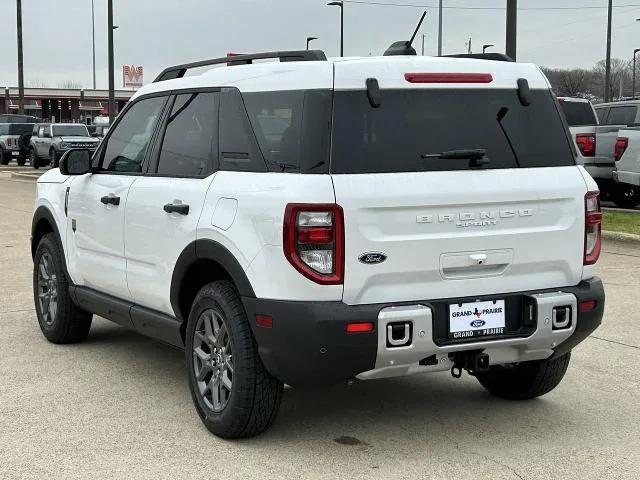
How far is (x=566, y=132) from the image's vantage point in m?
4.61

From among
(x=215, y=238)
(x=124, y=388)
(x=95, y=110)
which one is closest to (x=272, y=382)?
(x=215, y=238)

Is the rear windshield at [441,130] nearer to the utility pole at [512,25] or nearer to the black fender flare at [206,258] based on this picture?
the black fender flare at [206,258]

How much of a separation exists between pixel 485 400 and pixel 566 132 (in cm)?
162

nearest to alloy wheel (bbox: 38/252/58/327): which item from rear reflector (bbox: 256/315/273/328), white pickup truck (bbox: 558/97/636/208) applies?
rear reflector (bbox: 256/315/273/328)

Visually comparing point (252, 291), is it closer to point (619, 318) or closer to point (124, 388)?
point (124, 388)

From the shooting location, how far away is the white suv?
3.94m

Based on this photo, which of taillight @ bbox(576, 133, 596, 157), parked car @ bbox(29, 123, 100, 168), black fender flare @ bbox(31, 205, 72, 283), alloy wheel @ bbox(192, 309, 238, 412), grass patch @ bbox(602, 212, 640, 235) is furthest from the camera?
parked car @ bbox(29, 123, 100, 168)

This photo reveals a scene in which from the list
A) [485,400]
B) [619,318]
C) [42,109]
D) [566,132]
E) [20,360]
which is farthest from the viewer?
[42,109]

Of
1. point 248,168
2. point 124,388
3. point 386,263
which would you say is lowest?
point 124,388

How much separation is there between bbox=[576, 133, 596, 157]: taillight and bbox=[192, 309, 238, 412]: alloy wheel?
1276 centimetres

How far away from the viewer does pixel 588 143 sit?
16031 mm

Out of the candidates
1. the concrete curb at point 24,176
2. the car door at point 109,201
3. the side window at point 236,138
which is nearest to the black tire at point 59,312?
the car door at point 109,201

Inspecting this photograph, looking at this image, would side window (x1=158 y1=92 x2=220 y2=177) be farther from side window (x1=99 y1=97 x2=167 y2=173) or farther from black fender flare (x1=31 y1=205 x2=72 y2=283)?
black fender flare (x1=31 y1=205 x2=72 y2=283)

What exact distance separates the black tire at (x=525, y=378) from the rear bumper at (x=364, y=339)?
66cm
